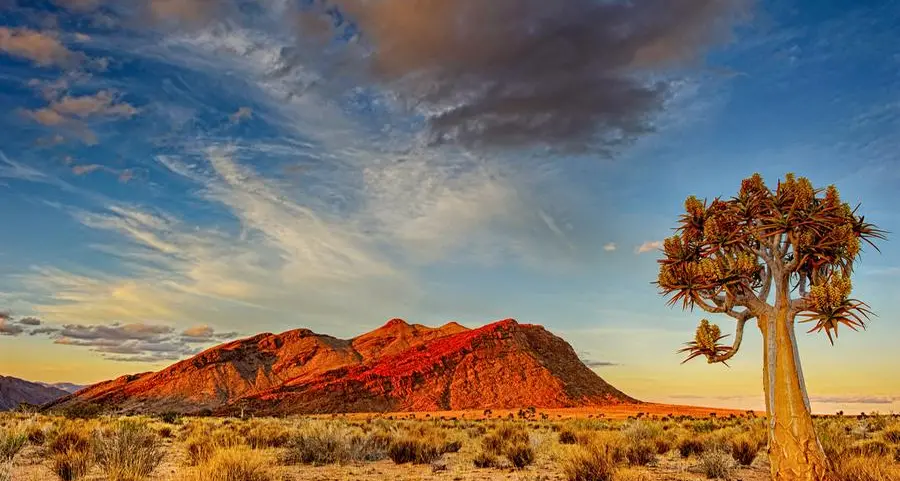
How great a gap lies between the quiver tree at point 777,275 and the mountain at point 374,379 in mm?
89914

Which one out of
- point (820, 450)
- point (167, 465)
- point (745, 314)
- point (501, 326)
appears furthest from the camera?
point (501, 326)

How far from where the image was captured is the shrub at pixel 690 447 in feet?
62.5

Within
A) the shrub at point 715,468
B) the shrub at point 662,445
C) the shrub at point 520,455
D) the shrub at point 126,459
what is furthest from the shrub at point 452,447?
the shrub at point 126,459

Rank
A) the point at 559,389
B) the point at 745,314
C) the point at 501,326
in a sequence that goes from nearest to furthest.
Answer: the point at 745,314 < the point at 559,389 < the point at 501,326

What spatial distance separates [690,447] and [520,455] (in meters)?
6.50

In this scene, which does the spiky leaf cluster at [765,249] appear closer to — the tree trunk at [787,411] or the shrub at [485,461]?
the tree trunk at [787,411]

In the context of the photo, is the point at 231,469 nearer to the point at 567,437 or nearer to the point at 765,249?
the point at 765,249

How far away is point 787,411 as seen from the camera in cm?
1061

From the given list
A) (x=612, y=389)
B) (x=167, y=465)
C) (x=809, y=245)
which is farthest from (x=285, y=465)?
(x=612, y=389)

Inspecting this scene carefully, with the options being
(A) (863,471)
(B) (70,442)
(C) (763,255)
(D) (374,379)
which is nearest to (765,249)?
(C) (763,255)

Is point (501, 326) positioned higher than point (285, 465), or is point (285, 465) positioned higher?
point (501, 326)

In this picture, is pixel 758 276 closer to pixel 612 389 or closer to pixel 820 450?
pixel 820 450

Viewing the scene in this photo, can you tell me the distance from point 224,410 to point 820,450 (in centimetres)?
10795

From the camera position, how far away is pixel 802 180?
36.2 ft
